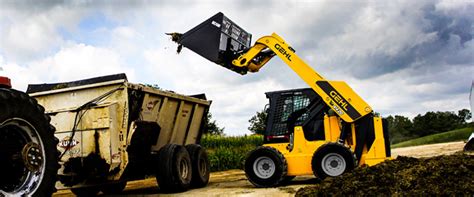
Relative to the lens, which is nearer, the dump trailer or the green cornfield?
the dump trailer

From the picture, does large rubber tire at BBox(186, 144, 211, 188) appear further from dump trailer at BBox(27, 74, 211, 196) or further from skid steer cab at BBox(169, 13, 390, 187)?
skid steer cab at BBox(169, 13, 390, 187)

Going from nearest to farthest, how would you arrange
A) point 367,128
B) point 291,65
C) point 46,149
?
1. point 46,149
2. point 367,128
3. point 291,65

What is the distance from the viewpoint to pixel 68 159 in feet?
26.8

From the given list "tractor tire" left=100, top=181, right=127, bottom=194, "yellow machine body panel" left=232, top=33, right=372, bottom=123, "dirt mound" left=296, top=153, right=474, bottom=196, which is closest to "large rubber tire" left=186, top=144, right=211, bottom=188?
"tractor tire" left=100, top=181, right=127, bottom=194

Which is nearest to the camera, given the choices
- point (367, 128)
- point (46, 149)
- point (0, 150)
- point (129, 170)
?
point (0, 150)

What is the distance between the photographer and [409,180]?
241 inches

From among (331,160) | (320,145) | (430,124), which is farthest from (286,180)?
(430,124)

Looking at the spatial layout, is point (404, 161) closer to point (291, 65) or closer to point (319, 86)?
point (319, 86)

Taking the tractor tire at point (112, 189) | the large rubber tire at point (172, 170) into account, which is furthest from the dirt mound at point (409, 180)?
the tractor tire at point (112, 189)

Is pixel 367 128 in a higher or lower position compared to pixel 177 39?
lower

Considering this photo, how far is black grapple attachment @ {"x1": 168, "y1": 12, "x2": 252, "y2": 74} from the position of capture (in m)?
10.0

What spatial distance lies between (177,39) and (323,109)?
3389 mm

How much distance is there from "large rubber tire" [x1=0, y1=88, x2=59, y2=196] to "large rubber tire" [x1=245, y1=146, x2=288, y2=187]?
16.2 ft

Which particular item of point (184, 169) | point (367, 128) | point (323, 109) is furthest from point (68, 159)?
point (367, 128)
